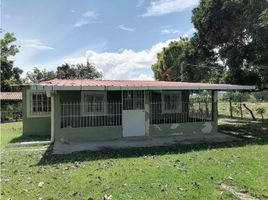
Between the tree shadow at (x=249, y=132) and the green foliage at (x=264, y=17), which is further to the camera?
the green foliage at (x=264, y=17)

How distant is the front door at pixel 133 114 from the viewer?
42.5 feet

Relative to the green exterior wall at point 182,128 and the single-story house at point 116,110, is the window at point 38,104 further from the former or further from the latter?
the green exterior wall at point 182,128

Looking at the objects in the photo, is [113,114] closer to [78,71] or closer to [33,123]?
[33,123]

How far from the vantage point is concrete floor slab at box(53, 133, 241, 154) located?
10516mm

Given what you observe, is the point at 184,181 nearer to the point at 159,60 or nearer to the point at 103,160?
the point at 103,160

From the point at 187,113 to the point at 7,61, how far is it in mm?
32598

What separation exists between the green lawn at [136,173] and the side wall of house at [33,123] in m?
4.72

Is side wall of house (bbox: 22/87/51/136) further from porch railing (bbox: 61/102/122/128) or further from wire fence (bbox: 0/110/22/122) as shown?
wire fence (bbox: 0/110/22/122)

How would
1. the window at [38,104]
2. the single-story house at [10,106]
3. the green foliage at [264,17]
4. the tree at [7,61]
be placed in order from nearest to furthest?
the green foliage at [264,17]
the window at [38,104]
the single-story house at [10,106]
the tree at [7,61]

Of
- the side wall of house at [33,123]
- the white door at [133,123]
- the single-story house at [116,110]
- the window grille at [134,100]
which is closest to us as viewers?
the single-story house at [116,110]

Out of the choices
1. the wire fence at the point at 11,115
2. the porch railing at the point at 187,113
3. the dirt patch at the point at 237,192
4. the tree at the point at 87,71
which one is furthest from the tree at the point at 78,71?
the dirt patch at the point at 237,192

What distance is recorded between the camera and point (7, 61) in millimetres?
39688

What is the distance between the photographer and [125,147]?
10.7 metres

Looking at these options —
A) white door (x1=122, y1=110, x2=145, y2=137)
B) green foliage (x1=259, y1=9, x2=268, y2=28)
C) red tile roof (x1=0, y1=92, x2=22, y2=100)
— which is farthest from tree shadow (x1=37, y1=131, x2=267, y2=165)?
red tile roof (x1=0, y1=92, x2=22, y2=100)
